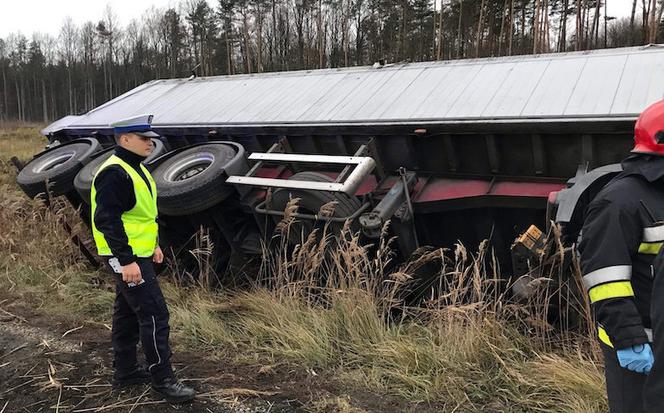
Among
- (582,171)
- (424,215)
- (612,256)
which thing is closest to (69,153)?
(424,215)

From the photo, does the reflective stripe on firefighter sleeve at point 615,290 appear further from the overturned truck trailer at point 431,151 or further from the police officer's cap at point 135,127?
the police officer's cap at point 135,127

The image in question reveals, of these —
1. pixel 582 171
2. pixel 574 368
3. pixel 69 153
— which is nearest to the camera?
pixel 574 368

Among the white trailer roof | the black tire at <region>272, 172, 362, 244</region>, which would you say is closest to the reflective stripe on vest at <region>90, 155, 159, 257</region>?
the black tire at <region>272, 172, 362, 244</region>

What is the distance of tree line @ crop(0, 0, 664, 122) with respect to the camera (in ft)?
88.9

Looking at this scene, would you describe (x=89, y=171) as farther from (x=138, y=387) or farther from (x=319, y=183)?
(x=138, y=387)

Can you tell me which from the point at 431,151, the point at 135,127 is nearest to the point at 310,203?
the point at 431,151

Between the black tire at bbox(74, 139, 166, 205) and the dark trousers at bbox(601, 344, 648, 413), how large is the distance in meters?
5.19

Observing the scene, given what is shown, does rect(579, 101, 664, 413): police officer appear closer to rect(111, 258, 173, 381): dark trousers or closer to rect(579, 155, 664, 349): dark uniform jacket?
rect(579, 155, 664, 349): dark uniform jacket

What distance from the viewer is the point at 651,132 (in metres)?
1.95

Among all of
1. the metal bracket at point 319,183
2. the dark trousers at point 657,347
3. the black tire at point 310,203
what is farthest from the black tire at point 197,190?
the dark trousers at point 657,347

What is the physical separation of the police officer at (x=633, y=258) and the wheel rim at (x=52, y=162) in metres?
6.79

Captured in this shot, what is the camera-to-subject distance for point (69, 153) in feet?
23.7

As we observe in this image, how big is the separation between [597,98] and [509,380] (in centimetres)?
261

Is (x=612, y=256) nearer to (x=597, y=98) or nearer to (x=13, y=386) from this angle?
(x=597, y=98)
